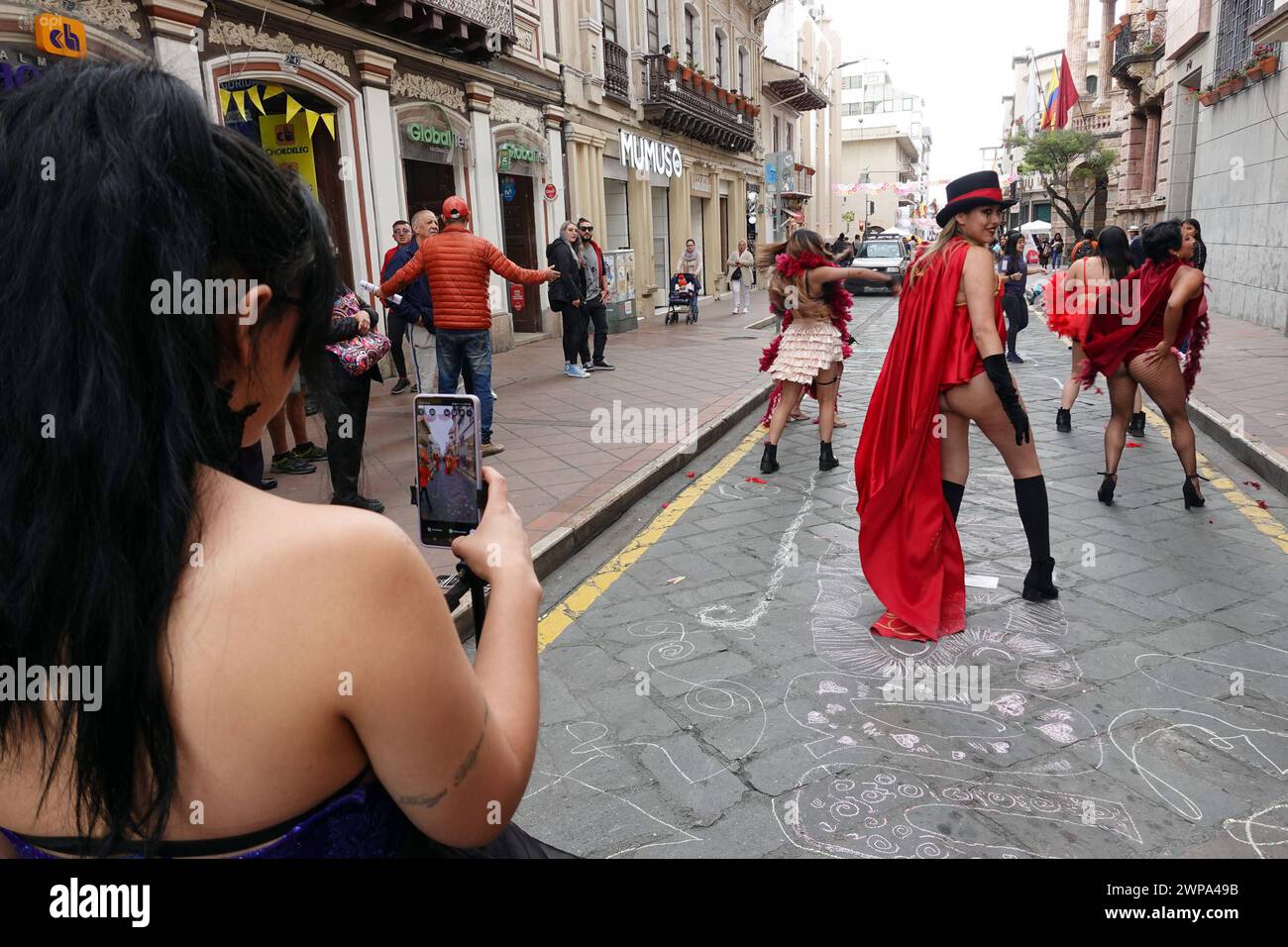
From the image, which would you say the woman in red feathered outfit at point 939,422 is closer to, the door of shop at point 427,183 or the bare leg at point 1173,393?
the bare leg at point 1173,393

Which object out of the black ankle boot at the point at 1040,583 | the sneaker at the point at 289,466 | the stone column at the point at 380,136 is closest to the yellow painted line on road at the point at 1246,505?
the black ankle boot at the point at 1040,583

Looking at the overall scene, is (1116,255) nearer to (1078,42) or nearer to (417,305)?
(417,305)

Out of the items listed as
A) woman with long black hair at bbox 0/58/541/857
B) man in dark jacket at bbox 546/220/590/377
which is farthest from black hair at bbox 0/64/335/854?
man in dark jacket at bbox 546/220/590/377

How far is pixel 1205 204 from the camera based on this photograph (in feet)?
57.8

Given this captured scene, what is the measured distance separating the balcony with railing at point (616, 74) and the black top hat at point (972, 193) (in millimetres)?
16166

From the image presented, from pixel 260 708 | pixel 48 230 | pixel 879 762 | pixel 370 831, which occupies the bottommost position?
pixel 879 762

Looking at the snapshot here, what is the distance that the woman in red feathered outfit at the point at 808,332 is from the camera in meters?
6.65

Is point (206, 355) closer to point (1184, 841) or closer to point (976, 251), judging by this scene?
point (1184, 841)

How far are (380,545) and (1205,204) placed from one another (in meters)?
21.0

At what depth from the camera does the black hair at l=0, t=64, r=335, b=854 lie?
2.41ft

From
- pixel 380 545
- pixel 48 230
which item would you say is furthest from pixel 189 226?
pixel 380 545

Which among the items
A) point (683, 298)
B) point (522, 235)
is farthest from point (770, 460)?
point (683, 298)

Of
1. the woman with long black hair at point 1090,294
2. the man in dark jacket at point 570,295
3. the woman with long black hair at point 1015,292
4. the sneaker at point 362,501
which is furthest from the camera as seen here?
the woman with long black hair at point 1015,292

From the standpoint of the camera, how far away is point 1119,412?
577cm
